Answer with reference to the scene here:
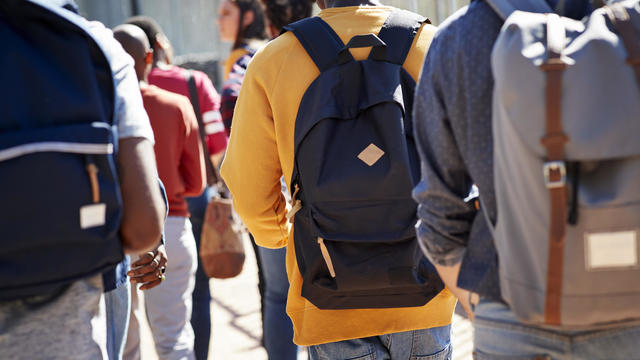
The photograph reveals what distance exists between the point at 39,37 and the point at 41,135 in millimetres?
247

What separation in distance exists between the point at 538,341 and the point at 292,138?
1.14m

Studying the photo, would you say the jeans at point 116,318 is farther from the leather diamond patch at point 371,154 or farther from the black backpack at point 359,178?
the leather diamond patch at point 371,154

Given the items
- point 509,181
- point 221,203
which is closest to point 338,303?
point 509,181

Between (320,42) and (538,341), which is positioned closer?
(538,341)

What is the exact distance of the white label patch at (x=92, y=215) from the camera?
71.0 inches

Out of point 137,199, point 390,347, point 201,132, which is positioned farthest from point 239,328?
point 137,199

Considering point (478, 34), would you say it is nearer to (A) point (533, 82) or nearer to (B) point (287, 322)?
(A) point (533, 82)

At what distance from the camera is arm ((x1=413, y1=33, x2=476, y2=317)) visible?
68.5 inches

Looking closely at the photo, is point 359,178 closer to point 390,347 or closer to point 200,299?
point 390,347

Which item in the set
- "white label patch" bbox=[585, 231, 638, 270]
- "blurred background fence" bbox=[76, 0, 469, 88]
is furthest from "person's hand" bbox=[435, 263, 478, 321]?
"blurred background fence" bbox=[76, 0, 469, 88]

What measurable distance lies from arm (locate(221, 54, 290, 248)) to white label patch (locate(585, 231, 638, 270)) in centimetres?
132

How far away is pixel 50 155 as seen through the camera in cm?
175

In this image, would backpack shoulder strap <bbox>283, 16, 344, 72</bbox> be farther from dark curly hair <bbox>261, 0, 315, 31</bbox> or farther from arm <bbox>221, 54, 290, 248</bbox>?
dark curly hair <bbox>261, 0, 315, 31</bbox>

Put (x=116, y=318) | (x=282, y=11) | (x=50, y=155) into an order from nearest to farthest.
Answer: (x=50, y=155), (x=116, y=318), (x=282, y=11)
